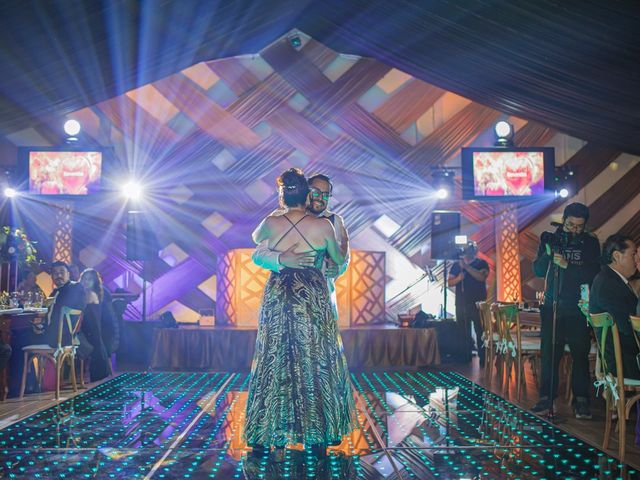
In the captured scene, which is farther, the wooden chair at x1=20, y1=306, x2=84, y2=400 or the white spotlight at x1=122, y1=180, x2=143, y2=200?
the white spotlight at x1=122, y1=180, x2=143, y2=200

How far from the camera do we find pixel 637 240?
977 cm

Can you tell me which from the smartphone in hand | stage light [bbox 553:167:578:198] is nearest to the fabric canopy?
stage light [bbox 553:167:578:198]

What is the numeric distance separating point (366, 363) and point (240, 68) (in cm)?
491

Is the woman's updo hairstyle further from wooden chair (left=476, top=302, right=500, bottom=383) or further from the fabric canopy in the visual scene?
wooden chair (left=476, top=302, right=500, bottom=383)

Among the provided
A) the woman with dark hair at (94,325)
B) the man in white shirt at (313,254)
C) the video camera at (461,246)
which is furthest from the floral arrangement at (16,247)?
the video camera at (461,246)

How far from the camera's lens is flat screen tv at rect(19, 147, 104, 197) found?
343 inches

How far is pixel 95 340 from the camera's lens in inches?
245

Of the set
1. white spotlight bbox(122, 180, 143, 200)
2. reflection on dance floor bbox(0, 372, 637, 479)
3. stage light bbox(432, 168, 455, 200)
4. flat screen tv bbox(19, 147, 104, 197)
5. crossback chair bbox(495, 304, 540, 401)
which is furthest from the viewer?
white spotlight bbox(122, 180, 143, 200)

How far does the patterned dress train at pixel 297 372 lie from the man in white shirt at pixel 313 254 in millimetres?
48

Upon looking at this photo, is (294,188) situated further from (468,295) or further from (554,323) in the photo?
(468,295)

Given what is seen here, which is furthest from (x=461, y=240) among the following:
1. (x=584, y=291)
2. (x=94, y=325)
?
(x=94, y=325)

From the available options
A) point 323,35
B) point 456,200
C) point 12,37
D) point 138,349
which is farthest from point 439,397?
point 323,35

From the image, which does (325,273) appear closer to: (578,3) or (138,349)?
(578,3)

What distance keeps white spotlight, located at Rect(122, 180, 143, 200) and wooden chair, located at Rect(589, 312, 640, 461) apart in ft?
23.8
